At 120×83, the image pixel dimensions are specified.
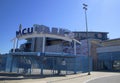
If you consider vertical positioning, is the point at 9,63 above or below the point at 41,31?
below

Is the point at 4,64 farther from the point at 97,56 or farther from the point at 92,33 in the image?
the point at 92,33

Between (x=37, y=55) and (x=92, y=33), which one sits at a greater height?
(x=92, y=33)

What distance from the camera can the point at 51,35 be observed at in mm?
35250

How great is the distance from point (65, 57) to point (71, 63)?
8.19ft

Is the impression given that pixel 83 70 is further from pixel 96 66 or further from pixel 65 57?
pixel 96 66

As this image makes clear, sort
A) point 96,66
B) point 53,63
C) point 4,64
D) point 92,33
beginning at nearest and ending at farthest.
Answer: point 53,63, point 4,64, point 96,66, point 92,33

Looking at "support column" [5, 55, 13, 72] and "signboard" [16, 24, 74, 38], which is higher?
"signboard" [16, 24, 74, 38]

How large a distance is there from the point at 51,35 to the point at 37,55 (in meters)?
6.17

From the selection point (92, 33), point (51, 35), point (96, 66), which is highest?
point (92, 33)

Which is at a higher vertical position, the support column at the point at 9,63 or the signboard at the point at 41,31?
the signboard at the point at 41,31

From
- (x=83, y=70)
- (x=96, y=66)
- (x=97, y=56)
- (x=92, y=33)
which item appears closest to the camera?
(x=83, y=70)

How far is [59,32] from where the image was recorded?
120ft

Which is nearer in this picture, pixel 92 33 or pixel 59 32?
pixel 59 32

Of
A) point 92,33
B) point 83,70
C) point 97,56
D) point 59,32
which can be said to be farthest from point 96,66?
point 92,33
